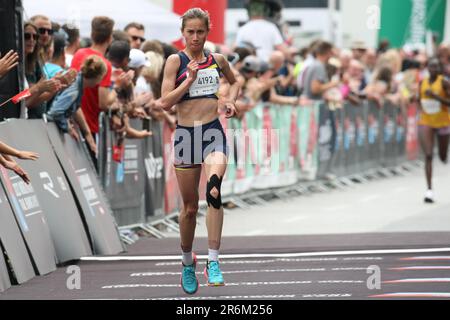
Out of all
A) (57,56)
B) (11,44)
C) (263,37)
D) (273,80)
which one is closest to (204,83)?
(11,44)

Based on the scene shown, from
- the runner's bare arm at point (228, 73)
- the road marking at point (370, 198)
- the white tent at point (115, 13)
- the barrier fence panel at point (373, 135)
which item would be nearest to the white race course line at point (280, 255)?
the runner's bare arm at point (228, 73)

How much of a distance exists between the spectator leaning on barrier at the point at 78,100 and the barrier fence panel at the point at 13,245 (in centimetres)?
242

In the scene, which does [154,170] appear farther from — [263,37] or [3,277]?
[263,37]

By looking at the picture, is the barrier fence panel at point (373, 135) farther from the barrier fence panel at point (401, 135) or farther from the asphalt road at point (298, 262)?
the asphalt road at point (298, 262)

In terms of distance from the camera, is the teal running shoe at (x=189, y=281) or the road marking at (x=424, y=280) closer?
the teal running shoe at (x=189, y=281)

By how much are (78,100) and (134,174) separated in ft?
8.11

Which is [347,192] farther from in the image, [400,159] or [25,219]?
[25,219]

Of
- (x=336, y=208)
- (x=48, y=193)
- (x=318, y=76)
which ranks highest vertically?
(x=48, y=193)

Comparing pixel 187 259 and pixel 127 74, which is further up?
pixel 127 74

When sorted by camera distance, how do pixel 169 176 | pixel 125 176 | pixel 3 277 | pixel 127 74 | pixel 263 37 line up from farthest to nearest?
pixel 263 37, pixel 169 176, pixel 125 176, pixel 127 74, pixel 3 277

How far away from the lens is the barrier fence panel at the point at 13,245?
11.8 meters

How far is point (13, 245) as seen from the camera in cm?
1198

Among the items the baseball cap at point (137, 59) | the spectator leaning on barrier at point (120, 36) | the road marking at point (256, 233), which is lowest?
the road marking at point (256, 233)
